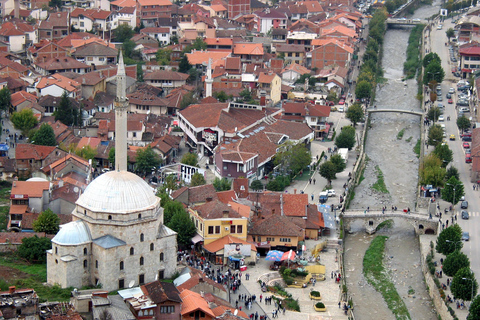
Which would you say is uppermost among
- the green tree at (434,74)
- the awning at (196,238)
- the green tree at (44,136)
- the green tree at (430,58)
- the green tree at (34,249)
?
the green tree at (430,58)

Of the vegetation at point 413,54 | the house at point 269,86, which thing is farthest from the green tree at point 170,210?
the vegetation at point 413,54

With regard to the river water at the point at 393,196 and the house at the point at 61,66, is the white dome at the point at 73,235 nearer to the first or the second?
the river water at the point at 393,196

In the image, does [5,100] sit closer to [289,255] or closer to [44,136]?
[44,136]

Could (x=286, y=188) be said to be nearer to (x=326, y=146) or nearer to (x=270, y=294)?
(x=326, y=146)

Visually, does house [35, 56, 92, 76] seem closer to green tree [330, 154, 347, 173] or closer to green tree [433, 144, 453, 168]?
Answer: green tree [330, 154, 347, 173]

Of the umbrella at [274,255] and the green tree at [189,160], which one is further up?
the green tree at [189,160]

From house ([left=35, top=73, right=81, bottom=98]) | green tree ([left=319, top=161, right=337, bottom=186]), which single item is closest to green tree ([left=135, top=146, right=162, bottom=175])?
green tree ([left=319, top=161, right=337, bottom=186])
